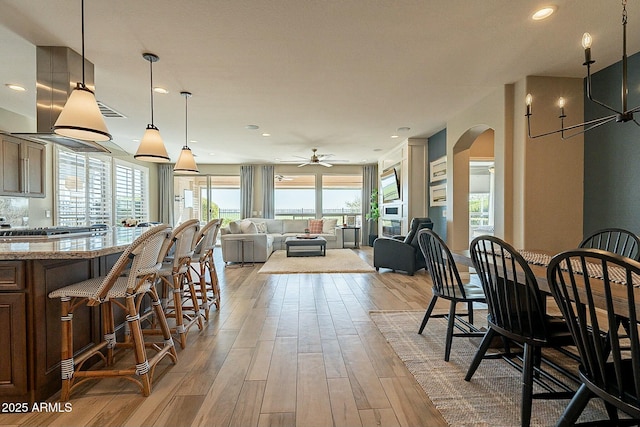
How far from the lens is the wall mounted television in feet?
23.5

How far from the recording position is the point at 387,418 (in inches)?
62.9

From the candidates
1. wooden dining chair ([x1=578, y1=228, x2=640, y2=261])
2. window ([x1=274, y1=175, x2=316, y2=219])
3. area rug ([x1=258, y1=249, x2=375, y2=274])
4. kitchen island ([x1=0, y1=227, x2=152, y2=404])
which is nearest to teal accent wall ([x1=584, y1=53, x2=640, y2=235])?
wooden dining chair ([x1=578, y1=228, x2=640, y2=261])

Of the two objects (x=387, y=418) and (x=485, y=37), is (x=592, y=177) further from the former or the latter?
(x=387, y=418)

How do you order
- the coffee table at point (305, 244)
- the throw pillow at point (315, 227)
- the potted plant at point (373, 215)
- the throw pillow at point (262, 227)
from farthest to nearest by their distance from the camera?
the potted plant at point (373, 215) → the throw pillow at point (315, 227) → the throw pillow at point (262, 227) → the coffee table at point (305, 244)

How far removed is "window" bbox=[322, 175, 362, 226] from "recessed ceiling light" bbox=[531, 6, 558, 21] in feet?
25.4

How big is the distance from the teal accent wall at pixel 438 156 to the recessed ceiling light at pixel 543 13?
3.37 m

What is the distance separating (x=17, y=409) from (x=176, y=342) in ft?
3.25

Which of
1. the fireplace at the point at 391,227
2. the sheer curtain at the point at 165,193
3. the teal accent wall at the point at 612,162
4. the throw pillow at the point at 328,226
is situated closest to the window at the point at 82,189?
the sheer curtain at the point at 165,193

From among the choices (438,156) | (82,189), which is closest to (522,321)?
(438,156)

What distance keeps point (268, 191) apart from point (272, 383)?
26.4ft

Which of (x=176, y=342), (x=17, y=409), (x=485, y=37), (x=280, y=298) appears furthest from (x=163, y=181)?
(x=485, y=37)

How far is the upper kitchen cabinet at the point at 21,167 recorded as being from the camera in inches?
168

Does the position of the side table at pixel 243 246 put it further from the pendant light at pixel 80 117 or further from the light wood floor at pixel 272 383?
the pendant light at pixel 80 117

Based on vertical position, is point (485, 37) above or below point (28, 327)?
above
